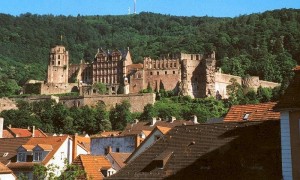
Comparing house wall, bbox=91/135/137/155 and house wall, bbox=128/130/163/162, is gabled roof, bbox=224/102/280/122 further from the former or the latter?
house wall, bbox=91/135/137/155

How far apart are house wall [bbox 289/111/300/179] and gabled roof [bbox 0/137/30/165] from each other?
3422 cm

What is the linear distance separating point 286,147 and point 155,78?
451ft

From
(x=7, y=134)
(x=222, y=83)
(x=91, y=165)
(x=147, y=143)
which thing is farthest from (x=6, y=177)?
(x=222, y=83)

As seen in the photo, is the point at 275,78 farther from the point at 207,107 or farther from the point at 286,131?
the point at 286,131

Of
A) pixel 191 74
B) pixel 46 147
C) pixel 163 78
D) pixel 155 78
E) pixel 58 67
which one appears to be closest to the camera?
pixel 46 147

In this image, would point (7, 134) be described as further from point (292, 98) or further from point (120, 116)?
point (292, 98)

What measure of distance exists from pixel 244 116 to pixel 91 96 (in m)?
120

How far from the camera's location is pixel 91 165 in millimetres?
40969

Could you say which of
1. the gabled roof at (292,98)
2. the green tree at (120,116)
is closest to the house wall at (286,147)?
the gabled roof at (292,98)

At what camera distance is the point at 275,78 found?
184125 millimetres

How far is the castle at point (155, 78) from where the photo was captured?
157250 mm

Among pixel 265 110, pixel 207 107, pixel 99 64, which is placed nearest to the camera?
pixel 265 110

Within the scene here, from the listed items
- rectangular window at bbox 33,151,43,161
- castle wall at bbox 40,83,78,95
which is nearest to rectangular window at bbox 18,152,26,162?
rectangular window at bbox 33,151,43,161

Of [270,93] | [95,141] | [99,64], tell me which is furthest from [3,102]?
[95,141]
